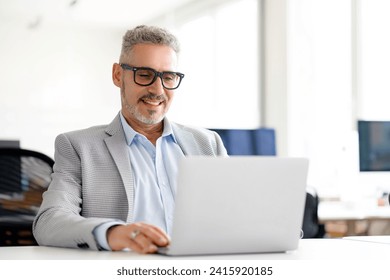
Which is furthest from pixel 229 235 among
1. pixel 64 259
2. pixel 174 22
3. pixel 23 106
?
pixel 174 22

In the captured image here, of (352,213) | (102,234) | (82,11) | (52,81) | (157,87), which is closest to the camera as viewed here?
(102,234)

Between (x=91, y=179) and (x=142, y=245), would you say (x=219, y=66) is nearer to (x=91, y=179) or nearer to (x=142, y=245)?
(x=91, y=179)

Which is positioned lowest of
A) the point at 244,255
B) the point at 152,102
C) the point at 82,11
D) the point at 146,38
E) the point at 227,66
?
the point at 244,255

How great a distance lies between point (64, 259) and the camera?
1.43 meters

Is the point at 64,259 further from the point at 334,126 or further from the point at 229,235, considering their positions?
the point at 334,126

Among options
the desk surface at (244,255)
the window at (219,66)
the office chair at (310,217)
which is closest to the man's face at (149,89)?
the desk surface at (244,255)

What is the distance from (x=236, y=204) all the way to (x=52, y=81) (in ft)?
15.9

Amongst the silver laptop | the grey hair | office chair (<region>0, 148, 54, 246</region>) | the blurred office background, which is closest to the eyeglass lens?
the grey hair

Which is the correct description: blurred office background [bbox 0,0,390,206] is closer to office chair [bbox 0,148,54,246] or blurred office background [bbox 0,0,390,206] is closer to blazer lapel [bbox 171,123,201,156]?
office chair [bbox 0,148,54,246]

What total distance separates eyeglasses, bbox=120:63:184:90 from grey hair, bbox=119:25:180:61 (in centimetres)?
9

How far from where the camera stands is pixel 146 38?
2.35 meters

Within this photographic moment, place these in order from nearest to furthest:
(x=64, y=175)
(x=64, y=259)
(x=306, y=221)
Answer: (x=64, y=259)
(x=64, y=175)
(x=306, y=221)

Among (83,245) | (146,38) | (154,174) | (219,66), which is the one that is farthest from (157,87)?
(219,66)

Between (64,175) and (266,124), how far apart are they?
191 inches
